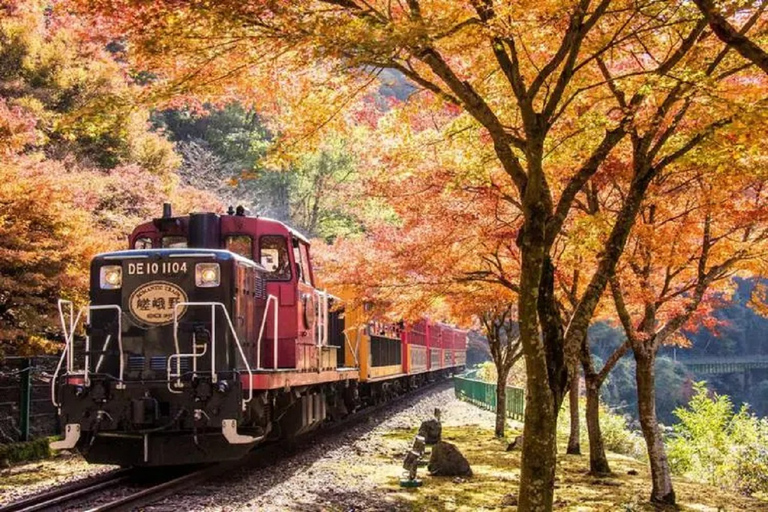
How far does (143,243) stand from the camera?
1070 centimetres

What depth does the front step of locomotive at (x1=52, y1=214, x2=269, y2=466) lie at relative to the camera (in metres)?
8.78

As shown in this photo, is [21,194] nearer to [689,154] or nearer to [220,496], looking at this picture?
[220,496]

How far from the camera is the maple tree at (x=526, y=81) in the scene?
21.5 feet

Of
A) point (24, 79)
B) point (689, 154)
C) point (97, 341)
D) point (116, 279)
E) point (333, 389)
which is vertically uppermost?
point (24, 79)

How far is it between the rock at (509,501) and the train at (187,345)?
10.0 feet

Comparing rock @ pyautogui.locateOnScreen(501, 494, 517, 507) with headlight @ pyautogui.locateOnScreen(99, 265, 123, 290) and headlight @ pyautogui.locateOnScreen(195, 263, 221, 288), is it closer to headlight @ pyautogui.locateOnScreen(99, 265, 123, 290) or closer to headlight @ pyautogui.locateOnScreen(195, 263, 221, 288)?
headlight @ pyautogui.locateOnScreen(195, 263, 221, 288)

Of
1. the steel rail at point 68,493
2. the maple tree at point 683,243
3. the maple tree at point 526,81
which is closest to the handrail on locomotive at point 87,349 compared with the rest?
the steel rail at point 68,493

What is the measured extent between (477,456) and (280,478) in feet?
16.4

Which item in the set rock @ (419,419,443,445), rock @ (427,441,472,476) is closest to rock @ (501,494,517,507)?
rock @ (427,441,472,476)

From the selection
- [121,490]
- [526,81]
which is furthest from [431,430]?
[526,81]

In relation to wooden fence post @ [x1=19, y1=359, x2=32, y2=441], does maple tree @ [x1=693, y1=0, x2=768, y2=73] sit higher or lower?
higher

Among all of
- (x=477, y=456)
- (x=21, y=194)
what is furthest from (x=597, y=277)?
(x=21, y=194)

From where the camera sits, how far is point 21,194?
1232 cm

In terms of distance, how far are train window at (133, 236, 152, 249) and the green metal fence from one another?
39.9 ft
